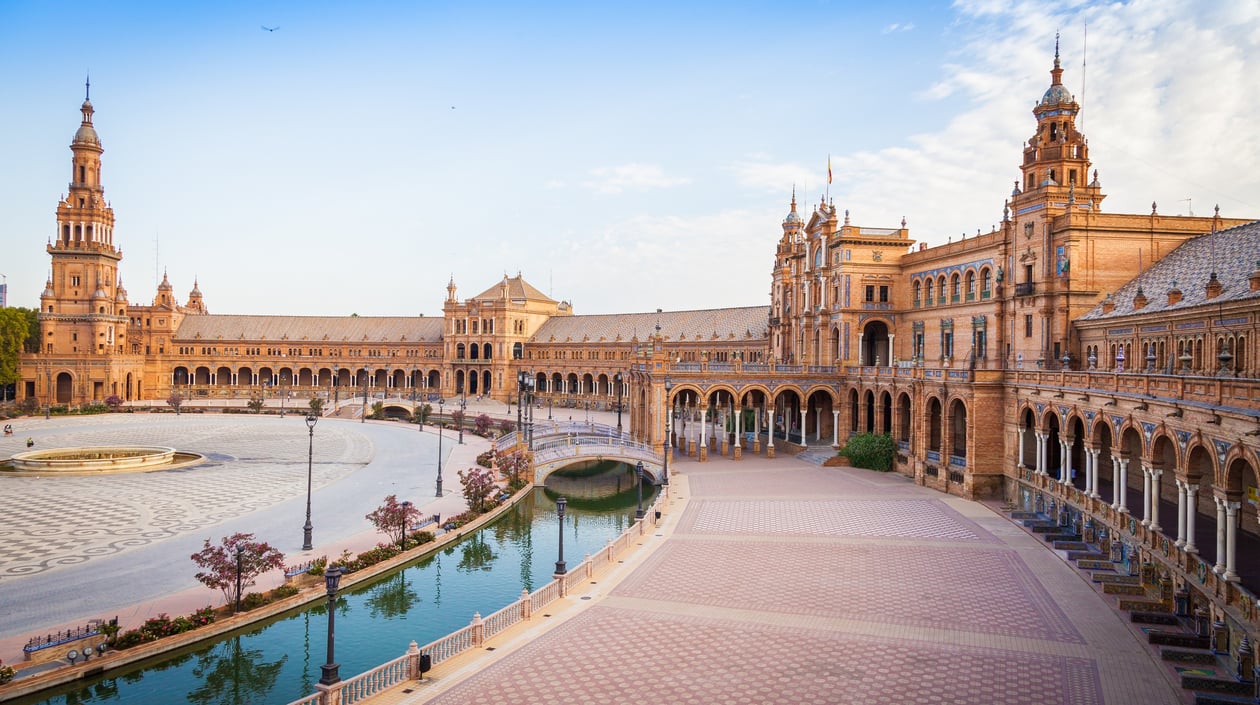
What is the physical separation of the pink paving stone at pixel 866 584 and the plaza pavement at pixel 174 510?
13.5m

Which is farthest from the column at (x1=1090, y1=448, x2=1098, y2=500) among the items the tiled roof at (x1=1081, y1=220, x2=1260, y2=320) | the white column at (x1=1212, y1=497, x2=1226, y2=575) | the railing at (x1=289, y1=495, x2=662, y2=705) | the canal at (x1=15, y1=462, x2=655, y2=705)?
the canal at (x1=15, y1=462, x2=655, y2=705)

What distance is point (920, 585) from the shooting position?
26.6m

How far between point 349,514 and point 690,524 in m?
16.3

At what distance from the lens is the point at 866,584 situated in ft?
87.6

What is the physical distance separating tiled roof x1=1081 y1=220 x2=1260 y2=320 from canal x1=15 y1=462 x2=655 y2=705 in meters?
26.9

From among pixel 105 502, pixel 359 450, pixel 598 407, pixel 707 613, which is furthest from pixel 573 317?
pixel 707 613

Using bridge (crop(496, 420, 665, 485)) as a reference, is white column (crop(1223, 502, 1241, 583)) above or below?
above

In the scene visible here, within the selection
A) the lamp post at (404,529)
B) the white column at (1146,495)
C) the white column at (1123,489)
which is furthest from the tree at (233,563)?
the white column at (1123,489)

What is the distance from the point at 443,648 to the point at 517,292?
9518cm

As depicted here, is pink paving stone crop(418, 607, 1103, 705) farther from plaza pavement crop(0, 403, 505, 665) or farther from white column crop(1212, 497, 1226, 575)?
plaza pavement crop(0, 403, 505, 665)

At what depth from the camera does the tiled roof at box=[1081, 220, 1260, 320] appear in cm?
3300

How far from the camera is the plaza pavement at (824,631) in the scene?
18.5 metres

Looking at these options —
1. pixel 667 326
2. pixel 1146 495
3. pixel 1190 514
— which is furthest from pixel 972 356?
pixel 667 326

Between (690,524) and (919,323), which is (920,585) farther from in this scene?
(919,323)
